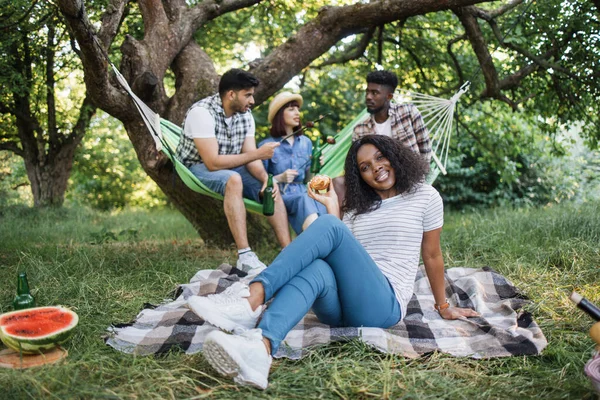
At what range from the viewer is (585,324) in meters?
2.29

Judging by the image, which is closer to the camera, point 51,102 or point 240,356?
point 240,356

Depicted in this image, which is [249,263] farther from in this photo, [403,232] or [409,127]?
[409,127]

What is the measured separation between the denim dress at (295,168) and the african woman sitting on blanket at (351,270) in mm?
1039

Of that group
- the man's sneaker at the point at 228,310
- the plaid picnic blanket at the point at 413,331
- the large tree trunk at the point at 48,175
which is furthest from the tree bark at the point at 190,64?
the large tree trunk at the point at 48,175

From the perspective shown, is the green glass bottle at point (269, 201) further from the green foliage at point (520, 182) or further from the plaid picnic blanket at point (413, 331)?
the green foliage at point (520, 182)

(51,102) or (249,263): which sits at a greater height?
(51,102)

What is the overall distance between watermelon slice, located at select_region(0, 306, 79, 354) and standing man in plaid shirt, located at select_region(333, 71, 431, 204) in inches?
84.7

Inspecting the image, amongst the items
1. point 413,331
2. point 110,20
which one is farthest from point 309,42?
point 413,331

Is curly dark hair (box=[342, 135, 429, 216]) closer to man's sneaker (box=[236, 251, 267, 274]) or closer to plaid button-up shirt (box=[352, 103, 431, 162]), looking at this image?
man's sneaker (box=[236, 251, 267, 274])

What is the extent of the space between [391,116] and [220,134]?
1.08 metres

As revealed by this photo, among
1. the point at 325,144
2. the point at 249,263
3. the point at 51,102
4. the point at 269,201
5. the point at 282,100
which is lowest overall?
the point at 249,263

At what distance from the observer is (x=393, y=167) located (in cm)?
222

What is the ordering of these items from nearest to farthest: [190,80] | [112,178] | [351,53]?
[190,80]
[351,53]
[112,178]

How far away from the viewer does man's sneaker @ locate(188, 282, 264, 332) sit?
185 cm
